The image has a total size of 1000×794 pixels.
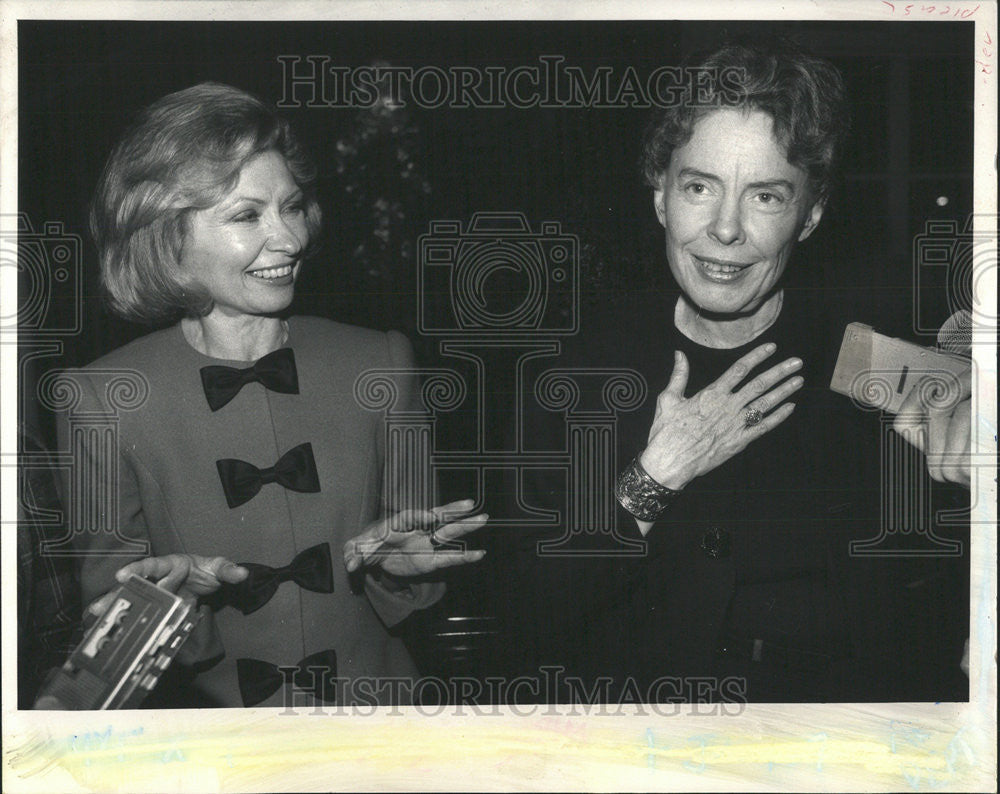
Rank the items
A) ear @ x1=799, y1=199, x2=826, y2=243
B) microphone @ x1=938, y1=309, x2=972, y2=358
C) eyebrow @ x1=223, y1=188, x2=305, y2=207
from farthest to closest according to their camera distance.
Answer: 1. microphone @ x1=938, y1=309, x2=972, y2=358
2. ear @ x1=799, y1=199, x2=826, y2=243
3. eyebrow @ x1=223, y1=188, x2=305, y2=207

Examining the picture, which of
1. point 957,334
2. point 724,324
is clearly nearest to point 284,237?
point 724,324

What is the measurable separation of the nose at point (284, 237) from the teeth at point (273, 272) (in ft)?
0.14

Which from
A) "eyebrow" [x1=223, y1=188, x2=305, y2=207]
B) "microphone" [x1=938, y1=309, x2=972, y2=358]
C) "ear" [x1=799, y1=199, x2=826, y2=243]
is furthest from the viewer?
"microphone" [x1=938, y1=309, x2=972, y2=358]

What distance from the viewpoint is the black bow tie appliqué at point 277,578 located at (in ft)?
10.6

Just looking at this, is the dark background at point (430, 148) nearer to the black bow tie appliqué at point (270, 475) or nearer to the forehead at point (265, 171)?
the forehead at point (265, 171)

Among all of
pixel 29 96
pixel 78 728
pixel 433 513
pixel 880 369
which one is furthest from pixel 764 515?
pixel 29 96

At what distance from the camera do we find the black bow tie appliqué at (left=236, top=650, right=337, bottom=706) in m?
3.27

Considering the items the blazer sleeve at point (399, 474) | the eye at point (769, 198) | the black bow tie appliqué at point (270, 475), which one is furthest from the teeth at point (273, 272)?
the eye at point (769, 198)

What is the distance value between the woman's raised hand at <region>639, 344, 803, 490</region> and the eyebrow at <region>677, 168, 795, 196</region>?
1.51 feet

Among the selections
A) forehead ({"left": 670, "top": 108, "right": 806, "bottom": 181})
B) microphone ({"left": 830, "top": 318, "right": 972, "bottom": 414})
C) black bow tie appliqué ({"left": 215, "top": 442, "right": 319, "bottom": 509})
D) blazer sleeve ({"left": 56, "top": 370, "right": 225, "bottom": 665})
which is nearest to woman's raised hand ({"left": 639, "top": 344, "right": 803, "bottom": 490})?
microphone ({"left": 830, "top": 318, "right": 972, "bottom": 414})

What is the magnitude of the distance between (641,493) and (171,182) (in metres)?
1.62

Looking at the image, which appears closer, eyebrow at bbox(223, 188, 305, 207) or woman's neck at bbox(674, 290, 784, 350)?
eyebrow at bbox(223, 188, 305, 207)

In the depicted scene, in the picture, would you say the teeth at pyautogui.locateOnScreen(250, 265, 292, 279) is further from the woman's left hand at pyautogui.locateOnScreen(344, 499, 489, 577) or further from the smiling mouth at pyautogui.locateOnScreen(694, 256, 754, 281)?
the smiling mouth at pyautogui.locateOnScreen(694, 256, 754, 281)

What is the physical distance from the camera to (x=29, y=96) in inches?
129
